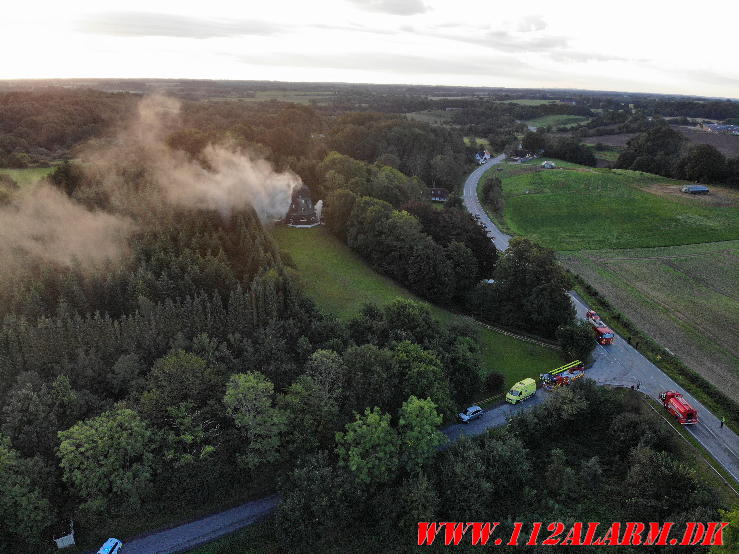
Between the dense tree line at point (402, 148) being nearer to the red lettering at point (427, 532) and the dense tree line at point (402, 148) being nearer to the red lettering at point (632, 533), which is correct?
the red lettering at point (427, 532)

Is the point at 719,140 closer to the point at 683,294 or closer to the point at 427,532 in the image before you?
the point at 683,294

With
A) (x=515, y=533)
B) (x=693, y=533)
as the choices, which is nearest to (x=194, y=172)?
(x=515, y=533)

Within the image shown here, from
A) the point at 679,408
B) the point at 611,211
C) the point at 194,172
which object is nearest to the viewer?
the point at 679,408

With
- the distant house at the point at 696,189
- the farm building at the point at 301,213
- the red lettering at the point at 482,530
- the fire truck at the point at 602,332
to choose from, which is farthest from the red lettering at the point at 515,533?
the distant house at the point at 696,189

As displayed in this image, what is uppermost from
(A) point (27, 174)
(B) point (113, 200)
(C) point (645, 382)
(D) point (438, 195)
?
(A) point (27, 174)

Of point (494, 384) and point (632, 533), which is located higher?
point (494, 384)

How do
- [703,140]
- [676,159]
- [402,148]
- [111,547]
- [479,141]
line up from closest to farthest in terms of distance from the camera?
1. [111,547]
2. [676,159]
3. [402,148]
4. [703,140]
5. [479,141]

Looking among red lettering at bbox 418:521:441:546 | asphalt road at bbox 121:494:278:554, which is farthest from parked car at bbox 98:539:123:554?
red lettering at bbox 418:521:441:546
